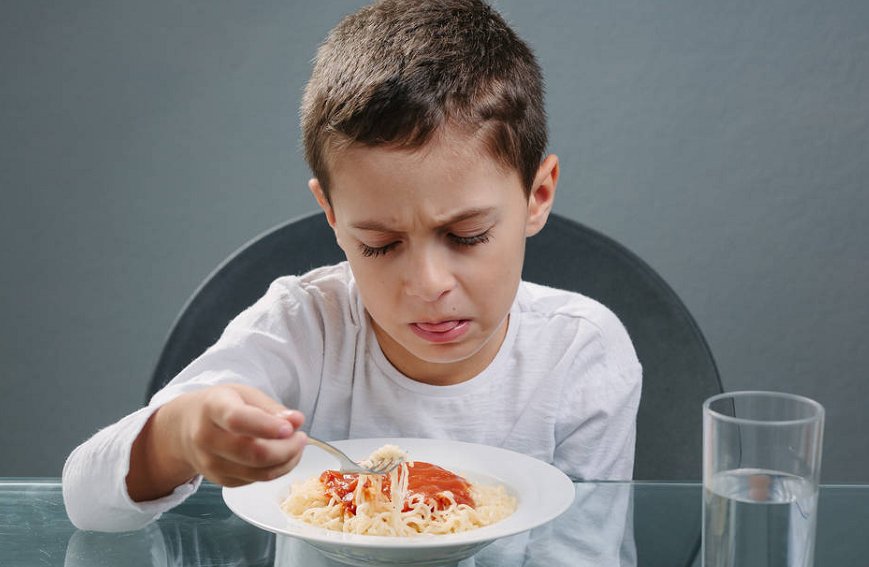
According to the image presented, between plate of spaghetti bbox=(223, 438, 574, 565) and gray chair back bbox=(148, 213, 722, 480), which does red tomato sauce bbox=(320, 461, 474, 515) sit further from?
gray chair back bbox=(148, 213, 722, 480)

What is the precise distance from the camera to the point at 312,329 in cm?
125

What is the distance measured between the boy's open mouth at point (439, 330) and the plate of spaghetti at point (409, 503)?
0.11 m

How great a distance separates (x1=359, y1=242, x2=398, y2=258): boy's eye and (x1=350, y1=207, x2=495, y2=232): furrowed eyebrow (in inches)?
1.1

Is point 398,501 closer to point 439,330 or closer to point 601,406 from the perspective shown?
point 439,330

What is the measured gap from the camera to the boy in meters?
0.90

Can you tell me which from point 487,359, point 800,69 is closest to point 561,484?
point 487,359

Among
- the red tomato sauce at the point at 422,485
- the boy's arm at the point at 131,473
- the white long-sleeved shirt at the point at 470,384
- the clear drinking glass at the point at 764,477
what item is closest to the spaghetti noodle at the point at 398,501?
the red tomato sauce at the point at 422,485

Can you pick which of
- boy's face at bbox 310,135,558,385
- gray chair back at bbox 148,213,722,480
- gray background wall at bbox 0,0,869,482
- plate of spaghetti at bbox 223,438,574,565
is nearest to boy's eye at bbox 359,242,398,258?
boy's face at bbox 310,135,558,385

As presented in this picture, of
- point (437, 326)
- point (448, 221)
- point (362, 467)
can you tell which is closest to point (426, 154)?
point (448, 221)

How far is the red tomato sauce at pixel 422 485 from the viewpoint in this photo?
2.81 feet

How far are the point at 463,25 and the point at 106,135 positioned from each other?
4.33 feet

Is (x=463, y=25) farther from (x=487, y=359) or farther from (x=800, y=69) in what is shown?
(x=800, y=69)

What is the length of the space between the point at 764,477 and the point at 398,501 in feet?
0.92

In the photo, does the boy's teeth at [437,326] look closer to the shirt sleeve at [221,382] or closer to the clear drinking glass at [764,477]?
the shirt sleeve at [221,382]
